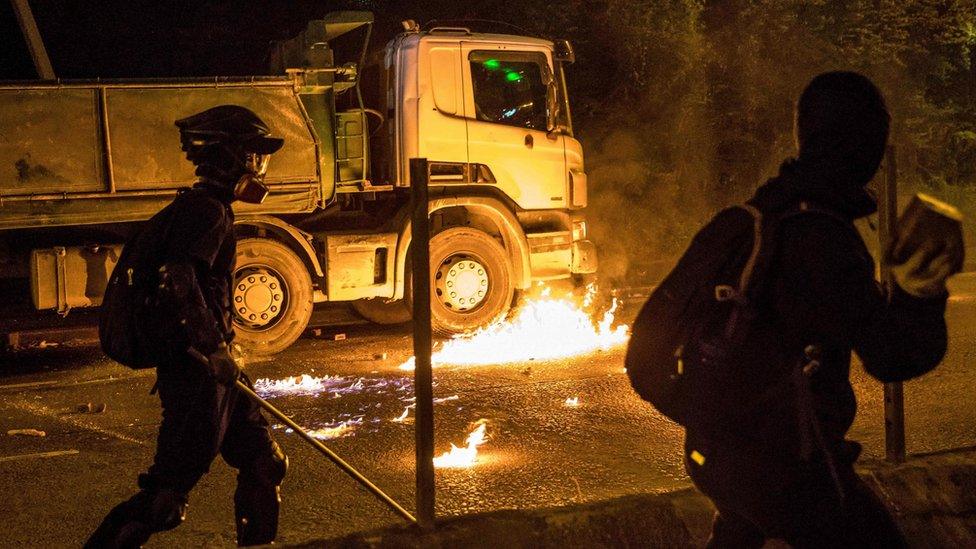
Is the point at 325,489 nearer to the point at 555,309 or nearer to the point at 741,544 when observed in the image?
the point at 741,544

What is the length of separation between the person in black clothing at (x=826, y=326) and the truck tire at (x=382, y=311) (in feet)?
29.8

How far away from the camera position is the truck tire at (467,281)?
10.6 meters

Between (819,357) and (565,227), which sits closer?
(819,357)

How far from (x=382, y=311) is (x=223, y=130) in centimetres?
770

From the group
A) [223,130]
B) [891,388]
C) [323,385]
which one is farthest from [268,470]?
[323,385]

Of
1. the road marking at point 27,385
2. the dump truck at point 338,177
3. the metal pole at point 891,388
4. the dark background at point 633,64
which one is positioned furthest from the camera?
the dark background at point 633,64

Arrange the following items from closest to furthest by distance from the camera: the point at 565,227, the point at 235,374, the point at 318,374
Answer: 1. the point at 235,374
2. the point at 318,374
3. the point at 565,227

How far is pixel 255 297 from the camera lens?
9.96 meters

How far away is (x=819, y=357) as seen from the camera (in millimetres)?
2523

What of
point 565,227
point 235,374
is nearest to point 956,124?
point 565,227

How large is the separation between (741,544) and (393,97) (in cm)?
823

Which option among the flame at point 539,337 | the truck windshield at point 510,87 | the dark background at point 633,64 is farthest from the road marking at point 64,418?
the dark background at point 633,64

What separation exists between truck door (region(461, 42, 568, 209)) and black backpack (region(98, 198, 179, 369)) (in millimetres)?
6930

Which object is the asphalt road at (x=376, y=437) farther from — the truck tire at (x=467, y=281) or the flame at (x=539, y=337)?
the truck tire at (x=467, y=281)
